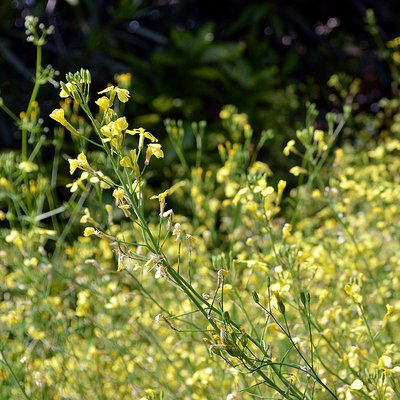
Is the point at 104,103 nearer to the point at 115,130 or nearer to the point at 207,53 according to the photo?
the point at 115,130

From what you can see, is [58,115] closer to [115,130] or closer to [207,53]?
[115,130]

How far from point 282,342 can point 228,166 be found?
41 centimetres

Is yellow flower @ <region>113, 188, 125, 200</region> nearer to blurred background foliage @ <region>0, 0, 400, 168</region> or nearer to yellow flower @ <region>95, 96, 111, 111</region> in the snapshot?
yellow flower @ <region>95, 96, 111, 111</region>

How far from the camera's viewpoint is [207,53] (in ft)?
12.2

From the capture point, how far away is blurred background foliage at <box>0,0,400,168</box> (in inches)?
137

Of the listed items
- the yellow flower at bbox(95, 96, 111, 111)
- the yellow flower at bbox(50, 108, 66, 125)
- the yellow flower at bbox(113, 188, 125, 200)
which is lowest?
the yellow flower at bbox(113, 188, 125, 200)

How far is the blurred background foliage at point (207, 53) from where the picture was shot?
3.48m

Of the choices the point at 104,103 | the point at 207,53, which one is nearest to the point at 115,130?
the point at 104,103

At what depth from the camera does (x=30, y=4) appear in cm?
357

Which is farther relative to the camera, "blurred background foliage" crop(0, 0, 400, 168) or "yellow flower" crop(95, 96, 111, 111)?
"blurred background foliage" crop(0, 0, 400, 168)

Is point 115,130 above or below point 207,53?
above

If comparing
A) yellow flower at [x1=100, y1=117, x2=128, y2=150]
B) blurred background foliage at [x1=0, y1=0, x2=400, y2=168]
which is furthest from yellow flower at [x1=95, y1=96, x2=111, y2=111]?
blurred background foliage at [x1=0, y1=0, x2=400, y2=168]

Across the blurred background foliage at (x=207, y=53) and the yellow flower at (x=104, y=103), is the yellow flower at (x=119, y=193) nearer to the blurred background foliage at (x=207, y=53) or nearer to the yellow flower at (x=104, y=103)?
the yellow flower at (x=104, y=103)

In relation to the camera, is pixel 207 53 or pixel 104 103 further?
pixel 207 53
